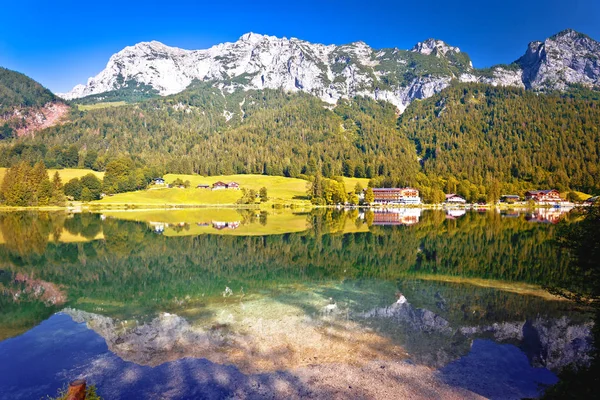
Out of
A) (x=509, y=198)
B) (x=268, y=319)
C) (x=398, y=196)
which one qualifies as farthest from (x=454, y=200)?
(x=268, y=319)

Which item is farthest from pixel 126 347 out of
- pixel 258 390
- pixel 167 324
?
pixel 258 390

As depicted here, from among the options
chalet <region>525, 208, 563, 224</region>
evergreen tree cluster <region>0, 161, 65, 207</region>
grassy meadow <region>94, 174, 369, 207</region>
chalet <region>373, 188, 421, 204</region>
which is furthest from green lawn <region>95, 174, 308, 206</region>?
chalet <region>525, 208, 563, 224</region>

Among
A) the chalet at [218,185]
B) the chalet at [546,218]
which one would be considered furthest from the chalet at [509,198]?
the chalet at [218,185]

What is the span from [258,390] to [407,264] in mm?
27601

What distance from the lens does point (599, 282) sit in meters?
14.2

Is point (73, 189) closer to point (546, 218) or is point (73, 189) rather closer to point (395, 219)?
point (395, 219)

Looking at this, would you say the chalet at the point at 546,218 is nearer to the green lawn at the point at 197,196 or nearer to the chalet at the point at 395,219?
the chalet at the point at 395,219

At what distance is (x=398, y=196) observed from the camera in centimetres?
18388

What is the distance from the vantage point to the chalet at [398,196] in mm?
183375

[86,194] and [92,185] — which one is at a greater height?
[92,185]

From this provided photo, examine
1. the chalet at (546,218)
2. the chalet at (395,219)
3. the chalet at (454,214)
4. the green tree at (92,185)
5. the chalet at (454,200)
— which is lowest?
the chalet at (395,219)

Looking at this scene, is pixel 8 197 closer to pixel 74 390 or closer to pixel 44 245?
pixel 44 245

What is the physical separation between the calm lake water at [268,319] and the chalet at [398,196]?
14254 cm

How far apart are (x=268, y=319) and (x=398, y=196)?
173130 millimetres
